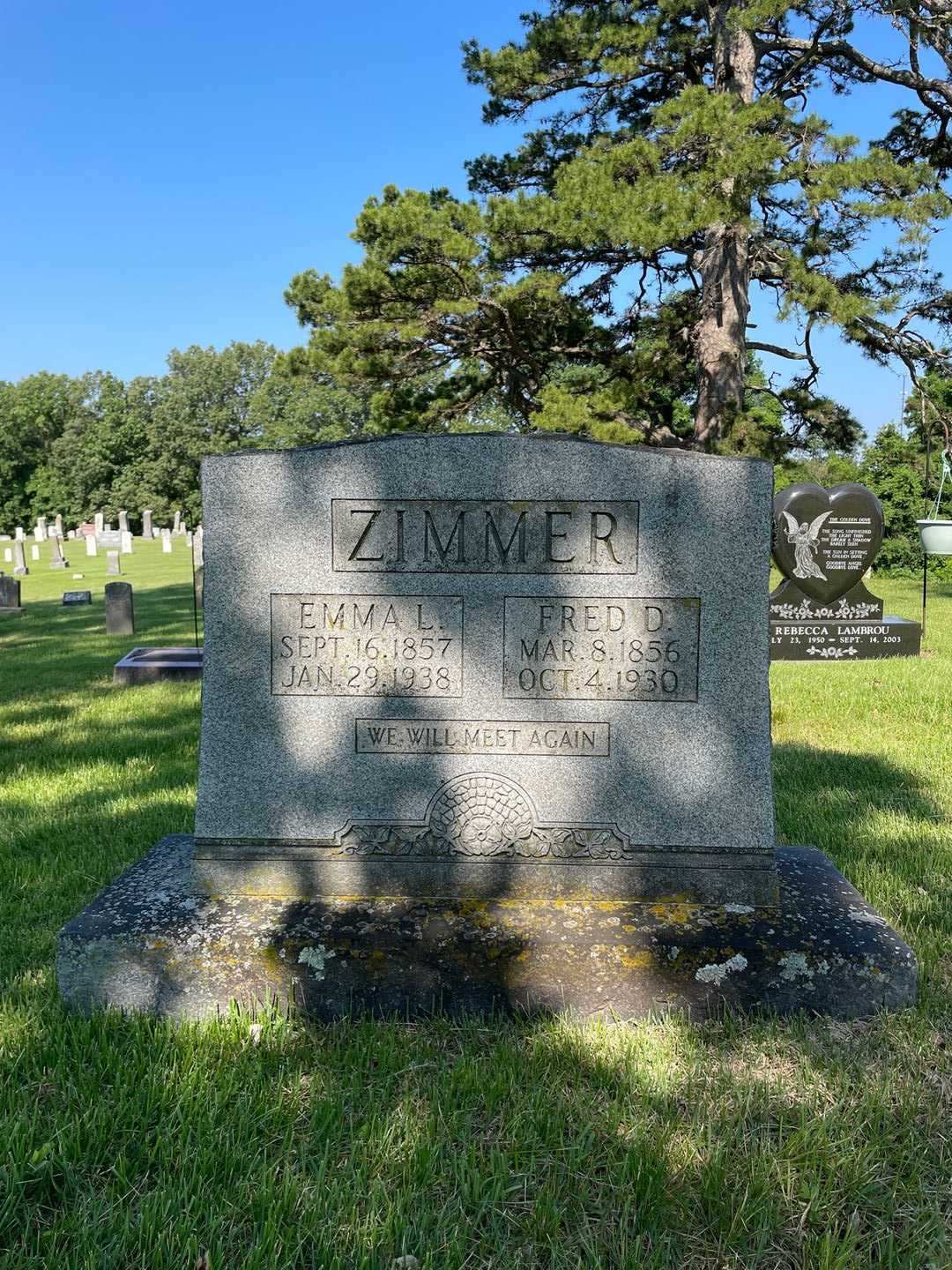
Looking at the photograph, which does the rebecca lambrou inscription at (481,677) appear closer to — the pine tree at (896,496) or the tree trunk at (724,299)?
the tree trunk at (724,299)

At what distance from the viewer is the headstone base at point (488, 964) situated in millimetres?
2826

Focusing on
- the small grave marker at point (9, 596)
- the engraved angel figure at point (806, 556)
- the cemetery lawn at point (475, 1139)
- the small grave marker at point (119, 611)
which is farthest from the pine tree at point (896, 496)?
the cemetery lawn at point (475, 1139)

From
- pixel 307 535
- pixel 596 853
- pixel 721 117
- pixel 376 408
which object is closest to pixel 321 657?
pixel 307 535

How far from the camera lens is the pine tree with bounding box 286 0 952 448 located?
1042 centimetres

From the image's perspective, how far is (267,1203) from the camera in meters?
2.01

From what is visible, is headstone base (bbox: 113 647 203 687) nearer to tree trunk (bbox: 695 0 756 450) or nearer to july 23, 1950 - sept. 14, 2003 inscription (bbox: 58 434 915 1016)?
july 23, 1950 - sept. 14, 2003 inscription (bbox: 58 434 915 1016)

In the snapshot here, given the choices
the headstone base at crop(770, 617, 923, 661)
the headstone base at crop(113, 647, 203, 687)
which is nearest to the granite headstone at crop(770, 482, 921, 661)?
the headstone base at crop(770, 617, 923, 661)

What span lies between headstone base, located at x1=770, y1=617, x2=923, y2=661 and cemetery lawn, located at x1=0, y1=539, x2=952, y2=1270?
7684 millimetres

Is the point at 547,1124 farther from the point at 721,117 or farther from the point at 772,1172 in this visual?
the point at 721,117

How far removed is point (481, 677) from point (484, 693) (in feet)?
0.19

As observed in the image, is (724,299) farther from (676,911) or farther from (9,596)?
(9,596)

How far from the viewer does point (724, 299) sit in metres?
12.5

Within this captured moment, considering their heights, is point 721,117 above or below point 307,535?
above

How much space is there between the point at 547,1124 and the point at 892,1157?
2.76 feet
